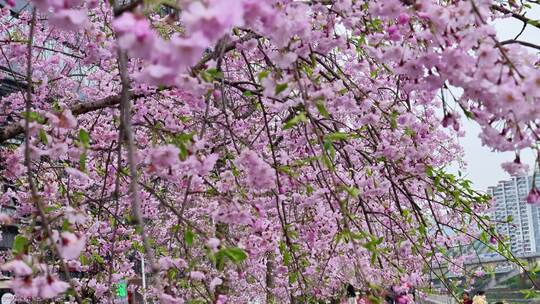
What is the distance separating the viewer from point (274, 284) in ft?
27.3

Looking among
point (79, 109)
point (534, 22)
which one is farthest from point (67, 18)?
point (534, 22)

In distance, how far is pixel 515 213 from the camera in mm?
5754

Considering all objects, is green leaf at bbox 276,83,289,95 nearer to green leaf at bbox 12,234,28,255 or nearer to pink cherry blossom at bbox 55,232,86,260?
pink cherry blossom at bbox 55,232,86,260

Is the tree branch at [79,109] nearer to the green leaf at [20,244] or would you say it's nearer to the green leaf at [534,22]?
Answer: the green leaf at [20,244]

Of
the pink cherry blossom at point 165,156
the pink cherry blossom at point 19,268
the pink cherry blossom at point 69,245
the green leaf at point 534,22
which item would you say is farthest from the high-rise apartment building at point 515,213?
the pink cherry blossom at point 19,268

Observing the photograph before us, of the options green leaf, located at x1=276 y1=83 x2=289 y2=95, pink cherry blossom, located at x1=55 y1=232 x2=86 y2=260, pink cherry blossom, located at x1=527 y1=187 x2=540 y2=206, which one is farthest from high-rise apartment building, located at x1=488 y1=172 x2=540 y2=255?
pink cherry blossom, located at x1=55 y1=232 x2=86 y2=260

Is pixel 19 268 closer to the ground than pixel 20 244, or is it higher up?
closer to the ground

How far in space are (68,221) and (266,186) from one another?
93cm

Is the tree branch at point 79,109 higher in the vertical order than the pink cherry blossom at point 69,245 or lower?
higher

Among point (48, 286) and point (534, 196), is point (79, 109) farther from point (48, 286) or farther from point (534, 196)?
point (534, 196)

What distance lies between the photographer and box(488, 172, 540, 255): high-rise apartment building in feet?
13.9

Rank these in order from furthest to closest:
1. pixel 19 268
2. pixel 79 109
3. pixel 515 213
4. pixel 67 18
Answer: pixel 515 213 → pixel 79 109 → pixel 19 268 → pixel 67 18

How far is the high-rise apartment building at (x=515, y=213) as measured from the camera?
13.9 feet

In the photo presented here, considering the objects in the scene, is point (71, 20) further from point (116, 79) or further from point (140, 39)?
point (116, 79)
